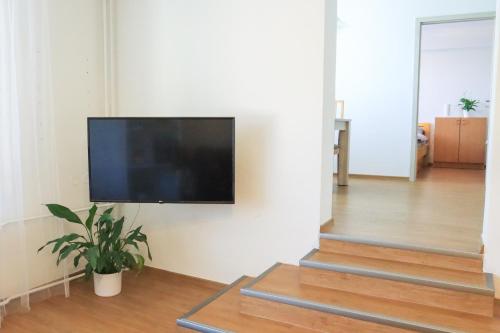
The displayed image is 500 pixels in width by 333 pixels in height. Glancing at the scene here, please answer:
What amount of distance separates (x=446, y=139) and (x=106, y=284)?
730cm

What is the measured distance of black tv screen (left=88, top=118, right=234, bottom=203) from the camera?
3053mm

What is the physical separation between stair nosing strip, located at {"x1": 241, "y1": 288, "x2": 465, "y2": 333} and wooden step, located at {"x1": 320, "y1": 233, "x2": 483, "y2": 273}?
1.93ft

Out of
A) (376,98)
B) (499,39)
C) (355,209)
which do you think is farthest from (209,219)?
(376,98)

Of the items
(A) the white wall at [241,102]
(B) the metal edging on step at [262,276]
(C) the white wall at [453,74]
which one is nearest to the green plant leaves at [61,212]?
(A) the white wall at [241,102]

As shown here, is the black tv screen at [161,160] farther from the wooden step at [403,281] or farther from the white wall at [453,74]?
the white wall at [453,74]

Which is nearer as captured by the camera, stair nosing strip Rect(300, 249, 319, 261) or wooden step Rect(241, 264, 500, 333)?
wooden step Rect(241, 264, 500, 333)

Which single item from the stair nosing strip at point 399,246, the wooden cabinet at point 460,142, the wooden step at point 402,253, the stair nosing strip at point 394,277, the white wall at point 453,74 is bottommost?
the stair nosing strip at point 394,277

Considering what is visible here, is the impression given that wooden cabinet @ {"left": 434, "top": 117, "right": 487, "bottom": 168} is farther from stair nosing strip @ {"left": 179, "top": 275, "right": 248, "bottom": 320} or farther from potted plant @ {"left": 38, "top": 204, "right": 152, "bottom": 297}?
potted plant @ {"left": 38, "top": 204, "right": 152, "bottom": 297}

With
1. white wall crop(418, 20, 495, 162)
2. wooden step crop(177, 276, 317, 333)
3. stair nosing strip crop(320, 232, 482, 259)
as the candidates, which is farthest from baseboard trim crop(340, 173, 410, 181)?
wooden step crop(177, 276, 317, 333)

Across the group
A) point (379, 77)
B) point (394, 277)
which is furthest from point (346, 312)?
point (379, 77)

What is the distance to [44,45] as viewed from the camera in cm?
314

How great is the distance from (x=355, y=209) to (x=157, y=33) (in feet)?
7.94

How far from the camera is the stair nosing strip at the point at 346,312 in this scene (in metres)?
2.10

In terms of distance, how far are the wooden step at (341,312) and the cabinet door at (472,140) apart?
6.54m
